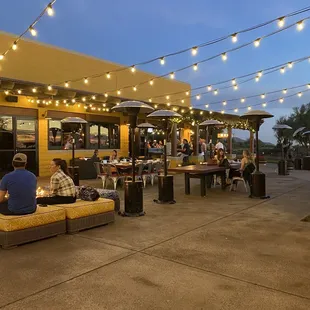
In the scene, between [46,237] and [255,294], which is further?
[46,237]

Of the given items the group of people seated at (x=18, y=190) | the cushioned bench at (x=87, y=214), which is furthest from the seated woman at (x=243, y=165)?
the group of people seated at (x=18, y=190)

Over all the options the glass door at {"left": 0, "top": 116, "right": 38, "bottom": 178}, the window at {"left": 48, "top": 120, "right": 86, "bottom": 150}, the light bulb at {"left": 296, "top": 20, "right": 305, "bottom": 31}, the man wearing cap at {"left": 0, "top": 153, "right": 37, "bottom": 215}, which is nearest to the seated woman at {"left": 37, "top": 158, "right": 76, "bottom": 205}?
the man wearing cap at {"left": 0, "top": 153, "right": 37, "bottom": 215}

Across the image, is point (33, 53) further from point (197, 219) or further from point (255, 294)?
point (255, 294)

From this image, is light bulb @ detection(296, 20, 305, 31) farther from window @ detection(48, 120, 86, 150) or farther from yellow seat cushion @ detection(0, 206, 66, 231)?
window @ detection(48, 120, 86, 150)

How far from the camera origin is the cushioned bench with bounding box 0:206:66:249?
477 centimetres

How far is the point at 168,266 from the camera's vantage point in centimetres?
415

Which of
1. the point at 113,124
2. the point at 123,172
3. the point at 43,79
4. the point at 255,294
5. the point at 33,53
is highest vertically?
the point at 33,53

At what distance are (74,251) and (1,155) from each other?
383 inches

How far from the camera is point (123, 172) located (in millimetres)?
11039

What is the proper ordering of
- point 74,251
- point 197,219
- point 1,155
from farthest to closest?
point 1,155, point 197,219, point 74,251

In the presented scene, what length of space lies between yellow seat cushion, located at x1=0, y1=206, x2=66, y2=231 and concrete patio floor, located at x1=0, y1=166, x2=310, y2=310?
0.28 m

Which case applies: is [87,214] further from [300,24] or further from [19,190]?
[300,24]

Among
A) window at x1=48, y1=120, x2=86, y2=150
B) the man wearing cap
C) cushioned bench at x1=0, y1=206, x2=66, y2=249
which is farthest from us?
window at x1=48, y1=120, x2=86, y2=150

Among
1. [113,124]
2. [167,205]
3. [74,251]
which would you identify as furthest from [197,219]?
[113,124]
